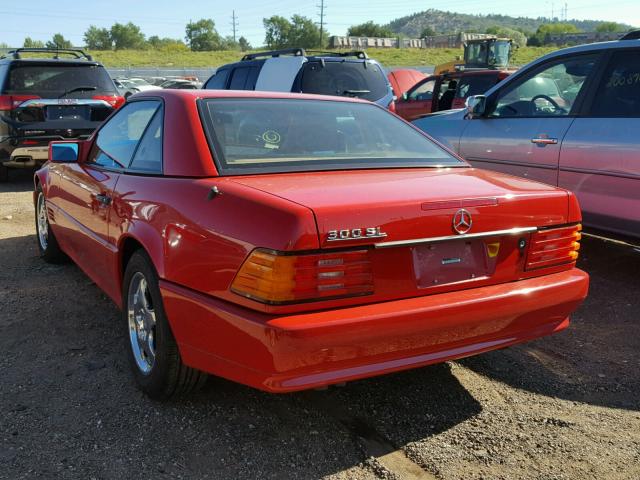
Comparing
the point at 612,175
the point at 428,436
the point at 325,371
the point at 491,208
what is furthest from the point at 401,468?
the point at 612,175

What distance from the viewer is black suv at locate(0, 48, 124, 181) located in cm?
930

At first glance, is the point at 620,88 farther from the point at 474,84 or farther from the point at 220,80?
the point at 220,80

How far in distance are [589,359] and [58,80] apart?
877cm

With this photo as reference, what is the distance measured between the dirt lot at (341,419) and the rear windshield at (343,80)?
22.2 ft

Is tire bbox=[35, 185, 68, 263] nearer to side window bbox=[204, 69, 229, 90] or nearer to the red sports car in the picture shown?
the red sports car

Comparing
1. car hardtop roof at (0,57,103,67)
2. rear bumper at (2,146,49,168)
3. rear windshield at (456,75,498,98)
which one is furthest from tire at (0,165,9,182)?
rear windshield at (456,75,498,98)

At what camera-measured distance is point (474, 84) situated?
12.5 meters

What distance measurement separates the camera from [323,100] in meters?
3.94

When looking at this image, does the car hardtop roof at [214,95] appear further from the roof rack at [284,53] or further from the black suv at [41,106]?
the roof rack at [284,53]

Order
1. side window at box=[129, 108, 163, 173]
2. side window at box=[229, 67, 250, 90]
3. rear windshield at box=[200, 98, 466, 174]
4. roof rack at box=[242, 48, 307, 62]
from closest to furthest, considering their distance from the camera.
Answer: rear windshield at box=[200, 98, 466, 174]
side window at box=[129, 108, 163, 173]
roof rack at box=[242, 48, 307, 62]
side window at box=[229, 67, 250, 90]

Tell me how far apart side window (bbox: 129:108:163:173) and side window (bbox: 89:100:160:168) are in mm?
80

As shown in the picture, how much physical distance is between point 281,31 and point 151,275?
117m

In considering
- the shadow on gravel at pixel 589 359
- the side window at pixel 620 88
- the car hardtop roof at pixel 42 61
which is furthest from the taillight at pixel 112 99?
the shadow on gravel at pixel 589 359

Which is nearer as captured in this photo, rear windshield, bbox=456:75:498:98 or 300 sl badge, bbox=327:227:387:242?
300 sl badge, bbox=327:227:387:242
